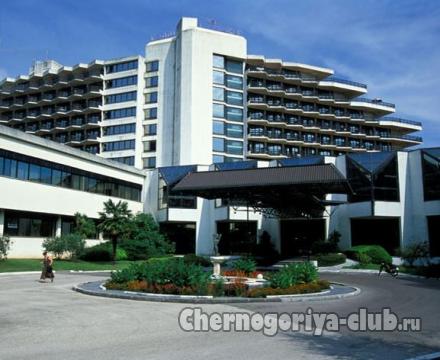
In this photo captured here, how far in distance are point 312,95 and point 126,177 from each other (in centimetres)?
4286

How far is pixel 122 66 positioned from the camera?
285 feet

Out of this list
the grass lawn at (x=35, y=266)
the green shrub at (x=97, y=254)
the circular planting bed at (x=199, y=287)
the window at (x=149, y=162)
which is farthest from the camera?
the window at (x=149, y=162)

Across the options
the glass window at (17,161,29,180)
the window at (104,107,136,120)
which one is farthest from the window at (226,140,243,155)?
the glass window at (17,161,29,180)

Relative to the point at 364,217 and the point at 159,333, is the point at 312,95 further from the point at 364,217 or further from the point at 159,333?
the point at 159,333

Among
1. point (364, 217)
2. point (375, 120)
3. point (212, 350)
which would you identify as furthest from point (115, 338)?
point (375, 120)

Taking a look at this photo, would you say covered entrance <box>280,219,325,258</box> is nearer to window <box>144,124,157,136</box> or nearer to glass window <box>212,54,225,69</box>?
window <box>144,124,157,136</box>

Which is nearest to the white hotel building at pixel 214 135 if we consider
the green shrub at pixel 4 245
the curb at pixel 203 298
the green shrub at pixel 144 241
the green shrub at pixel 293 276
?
the green shrub at pixel 144 241

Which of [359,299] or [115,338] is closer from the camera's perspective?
[115,338]

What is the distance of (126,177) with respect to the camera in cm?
6156

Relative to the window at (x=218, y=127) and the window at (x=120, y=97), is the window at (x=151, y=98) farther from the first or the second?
the window at (x=218, y=127)

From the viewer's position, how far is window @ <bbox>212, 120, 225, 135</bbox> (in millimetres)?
80000

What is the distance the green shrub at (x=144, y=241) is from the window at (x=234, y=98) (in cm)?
3067

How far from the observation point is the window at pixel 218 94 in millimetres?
81188

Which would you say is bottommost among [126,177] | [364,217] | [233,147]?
[364,217]
